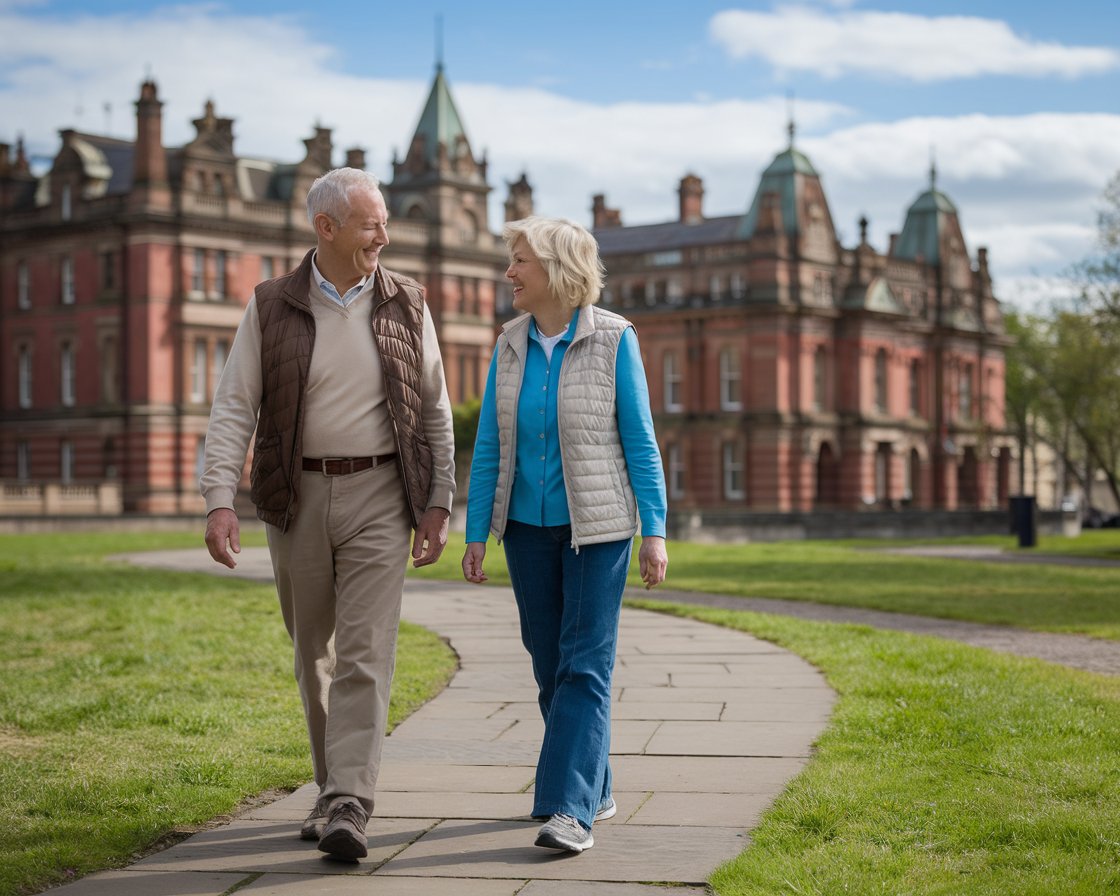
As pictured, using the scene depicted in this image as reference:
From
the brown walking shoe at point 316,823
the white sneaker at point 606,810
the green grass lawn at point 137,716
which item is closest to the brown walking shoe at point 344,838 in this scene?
the brown walking shoe at point 316,823

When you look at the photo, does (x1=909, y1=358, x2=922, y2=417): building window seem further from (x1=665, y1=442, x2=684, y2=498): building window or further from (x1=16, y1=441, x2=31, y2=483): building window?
(x1=16, y1=441, x2=31, y2=483): building window

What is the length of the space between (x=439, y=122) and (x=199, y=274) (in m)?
12.3

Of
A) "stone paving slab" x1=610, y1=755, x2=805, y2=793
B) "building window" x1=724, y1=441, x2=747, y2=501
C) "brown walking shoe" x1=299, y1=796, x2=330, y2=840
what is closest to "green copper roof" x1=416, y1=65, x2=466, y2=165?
"building window" x1=724, y1=441, x2=747, y2=501

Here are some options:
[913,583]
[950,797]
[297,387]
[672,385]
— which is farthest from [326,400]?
[672,385]

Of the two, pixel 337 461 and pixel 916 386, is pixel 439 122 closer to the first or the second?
pixel 916 386

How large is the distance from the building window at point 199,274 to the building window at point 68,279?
485cm

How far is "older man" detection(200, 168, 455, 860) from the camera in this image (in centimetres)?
622

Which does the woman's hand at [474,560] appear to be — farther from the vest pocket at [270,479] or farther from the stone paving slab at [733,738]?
the stone paving slab at [733,738]

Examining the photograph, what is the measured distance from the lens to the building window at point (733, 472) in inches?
2606

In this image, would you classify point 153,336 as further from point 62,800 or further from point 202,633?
point 62,800

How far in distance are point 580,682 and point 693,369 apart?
2446 inches

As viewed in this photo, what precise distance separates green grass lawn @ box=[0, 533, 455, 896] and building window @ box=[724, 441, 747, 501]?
4973cm

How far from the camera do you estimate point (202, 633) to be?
1371cm

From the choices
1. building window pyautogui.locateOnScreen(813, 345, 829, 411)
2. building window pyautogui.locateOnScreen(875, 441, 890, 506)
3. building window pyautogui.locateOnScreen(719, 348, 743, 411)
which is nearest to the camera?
building window pyautogui.locateOnScreen(719, 348, 743, 411)
